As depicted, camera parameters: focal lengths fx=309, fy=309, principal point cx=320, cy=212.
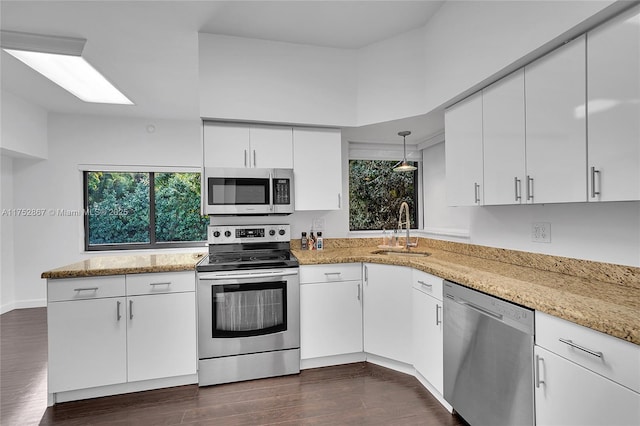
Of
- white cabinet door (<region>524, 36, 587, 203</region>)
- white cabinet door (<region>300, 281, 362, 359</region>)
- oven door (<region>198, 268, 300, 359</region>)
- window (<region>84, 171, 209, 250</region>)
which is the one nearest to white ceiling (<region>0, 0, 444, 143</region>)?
white cabinet door (<region>524, 36, 587, 203</region>)

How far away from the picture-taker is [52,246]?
14.4 ft

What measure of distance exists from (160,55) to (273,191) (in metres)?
1.68

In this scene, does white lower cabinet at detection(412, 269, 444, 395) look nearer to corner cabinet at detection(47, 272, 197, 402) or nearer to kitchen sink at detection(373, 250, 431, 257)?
kitchen sink at detection(373, 250, 431, 257)

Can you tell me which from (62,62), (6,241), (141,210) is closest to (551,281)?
(62,62)

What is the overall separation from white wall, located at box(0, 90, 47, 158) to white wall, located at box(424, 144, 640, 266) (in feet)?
16.9

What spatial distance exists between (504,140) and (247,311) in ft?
7.03

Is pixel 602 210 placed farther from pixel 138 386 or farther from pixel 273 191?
pixel 138 386

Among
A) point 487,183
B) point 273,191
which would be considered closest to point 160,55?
point 273,191

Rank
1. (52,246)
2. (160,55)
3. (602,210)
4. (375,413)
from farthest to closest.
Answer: (52,246) → (160,55) → (375,413) → (602,210)

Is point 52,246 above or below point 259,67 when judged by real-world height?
below

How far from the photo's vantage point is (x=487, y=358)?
5.29 ft

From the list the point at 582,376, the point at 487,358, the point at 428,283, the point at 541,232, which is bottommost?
the point at 487,358

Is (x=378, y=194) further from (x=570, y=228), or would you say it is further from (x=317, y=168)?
(x=570, y=228)

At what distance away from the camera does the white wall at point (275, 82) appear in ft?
8.61
